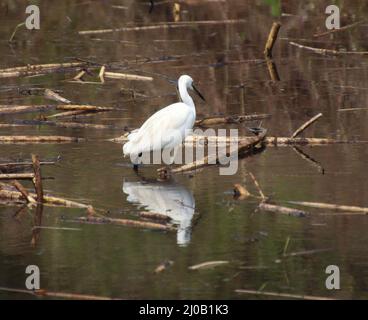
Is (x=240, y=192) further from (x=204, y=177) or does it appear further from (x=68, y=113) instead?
(x=68, y=113)

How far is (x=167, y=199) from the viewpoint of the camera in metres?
10.2

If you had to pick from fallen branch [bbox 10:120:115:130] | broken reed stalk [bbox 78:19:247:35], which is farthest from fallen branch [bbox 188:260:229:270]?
broken reed stalk [bbox 78:19:247:35]

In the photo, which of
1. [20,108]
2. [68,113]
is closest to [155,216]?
[68,113]

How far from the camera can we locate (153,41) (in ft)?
58.0

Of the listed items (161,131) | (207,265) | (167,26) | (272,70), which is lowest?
(207,265)

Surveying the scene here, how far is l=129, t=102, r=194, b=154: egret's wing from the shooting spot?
11.2m

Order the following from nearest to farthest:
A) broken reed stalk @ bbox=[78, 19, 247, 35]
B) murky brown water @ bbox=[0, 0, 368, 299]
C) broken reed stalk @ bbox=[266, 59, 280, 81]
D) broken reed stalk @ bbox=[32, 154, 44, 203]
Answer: murky brown water @ bbox=[0, 0, 368, 299] < broken reed stalk @ bbox=[32, 154, 44, 203] < broken reed stalk @ bbox=[266, 59, 280, 81] < broken reed stalk @ bbox=[78, 19, 247, 35]

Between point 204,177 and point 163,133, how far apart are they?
0.70 metres

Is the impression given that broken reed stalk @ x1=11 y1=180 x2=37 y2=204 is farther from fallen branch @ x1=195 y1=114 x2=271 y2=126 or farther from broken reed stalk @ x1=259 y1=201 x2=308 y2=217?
fallen branch @ x1=195 y1=114 x2=271 y2=126

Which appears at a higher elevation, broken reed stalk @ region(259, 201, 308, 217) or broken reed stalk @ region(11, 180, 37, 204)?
broken reed stalk @ region(11, 180, 37, 204)

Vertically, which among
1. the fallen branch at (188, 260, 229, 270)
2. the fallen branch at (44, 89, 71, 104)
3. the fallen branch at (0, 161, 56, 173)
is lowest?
the fallen branch at (188, 260, 229, 270)

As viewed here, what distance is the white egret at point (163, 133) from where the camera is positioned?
11141 mm

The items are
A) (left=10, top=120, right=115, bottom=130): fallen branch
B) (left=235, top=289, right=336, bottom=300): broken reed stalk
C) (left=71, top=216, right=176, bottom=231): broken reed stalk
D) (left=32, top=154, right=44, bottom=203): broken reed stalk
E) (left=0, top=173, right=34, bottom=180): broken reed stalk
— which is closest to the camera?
(left=235, top=289, right=336, bottom=300): broken reed stalk
